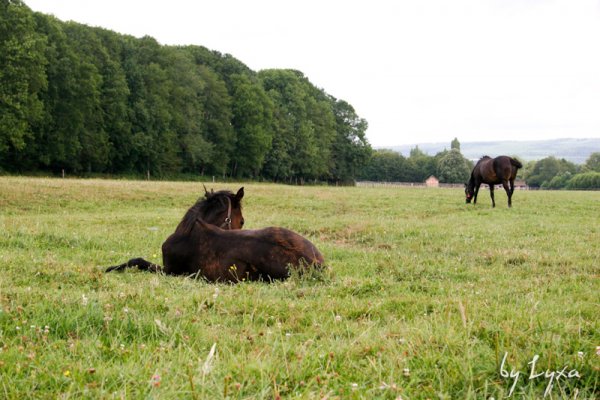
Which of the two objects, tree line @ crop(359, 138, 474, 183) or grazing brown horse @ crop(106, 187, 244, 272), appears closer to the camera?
grazing brown horse @ crop(106, 187, 244, 272)

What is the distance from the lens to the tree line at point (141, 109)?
41.8 meters

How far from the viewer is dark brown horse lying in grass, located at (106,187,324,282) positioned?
7684 mm

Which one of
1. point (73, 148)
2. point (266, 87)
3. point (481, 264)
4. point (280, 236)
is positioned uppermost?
point (266, 87)

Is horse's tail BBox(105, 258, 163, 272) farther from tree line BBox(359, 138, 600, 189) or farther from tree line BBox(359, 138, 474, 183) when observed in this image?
tree line BBox(359, 138, 474, 183)

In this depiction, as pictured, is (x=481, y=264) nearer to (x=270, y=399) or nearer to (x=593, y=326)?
(x=593, y=326)

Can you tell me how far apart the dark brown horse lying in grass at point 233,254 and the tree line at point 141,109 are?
122 ft

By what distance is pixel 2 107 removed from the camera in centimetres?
3941

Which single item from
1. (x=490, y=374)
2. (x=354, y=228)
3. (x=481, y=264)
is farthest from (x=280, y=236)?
(x=354, y=228)

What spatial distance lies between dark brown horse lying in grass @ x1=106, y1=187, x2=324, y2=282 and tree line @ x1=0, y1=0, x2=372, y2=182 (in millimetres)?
37143

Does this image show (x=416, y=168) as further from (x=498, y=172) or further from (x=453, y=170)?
(x=498, y=172)

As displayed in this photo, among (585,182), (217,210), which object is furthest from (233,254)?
(585,182)

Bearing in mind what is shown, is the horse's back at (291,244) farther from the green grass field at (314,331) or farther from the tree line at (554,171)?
the tree line at (554,171)

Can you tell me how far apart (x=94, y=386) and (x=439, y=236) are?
12642mm

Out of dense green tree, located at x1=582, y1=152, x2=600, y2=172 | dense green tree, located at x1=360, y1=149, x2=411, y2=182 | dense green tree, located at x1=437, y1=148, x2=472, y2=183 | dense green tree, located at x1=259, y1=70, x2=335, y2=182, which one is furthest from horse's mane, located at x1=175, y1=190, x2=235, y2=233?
dense green tree, located at x1=582, y1=152, x2=600, y2=172
